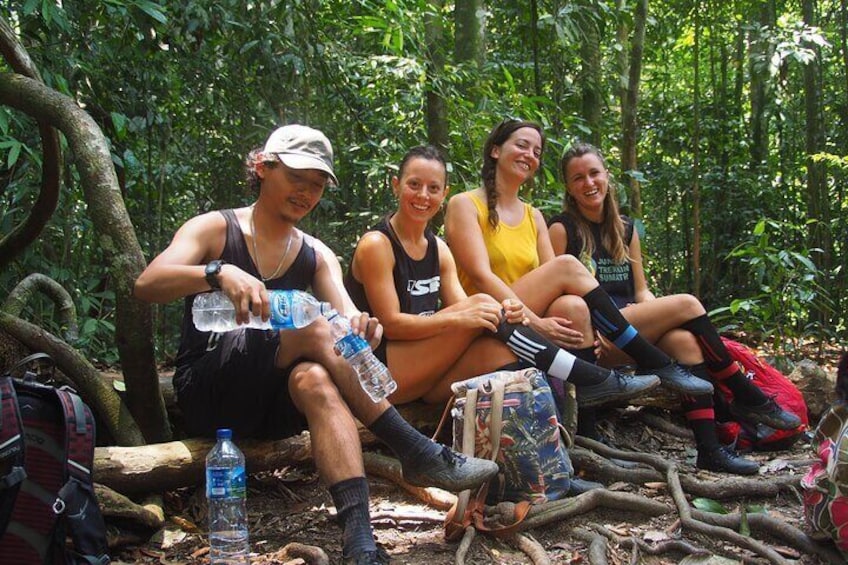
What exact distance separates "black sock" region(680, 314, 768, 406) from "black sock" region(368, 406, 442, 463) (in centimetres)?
199

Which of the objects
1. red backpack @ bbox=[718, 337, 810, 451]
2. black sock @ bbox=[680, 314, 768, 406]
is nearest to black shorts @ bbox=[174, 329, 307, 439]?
black sock @ bbox=[680, 314, 768, 406]

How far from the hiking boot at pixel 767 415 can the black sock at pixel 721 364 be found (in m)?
0.03

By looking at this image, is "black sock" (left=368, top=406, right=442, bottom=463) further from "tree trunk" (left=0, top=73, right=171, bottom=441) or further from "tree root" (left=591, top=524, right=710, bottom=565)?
"tree trunk" (left=0, top=73, right=171, bottom=441)

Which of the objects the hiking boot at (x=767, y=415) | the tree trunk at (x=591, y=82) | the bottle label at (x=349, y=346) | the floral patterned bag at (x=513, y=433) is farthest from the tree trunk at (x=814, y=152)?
the bottle label at (x=349, y=346)

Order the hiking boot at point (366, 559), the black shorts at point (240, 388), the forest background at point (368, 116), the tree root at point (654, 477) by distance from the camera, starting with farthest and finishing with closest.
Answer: the forest background at point (368, 116) < the tree root at point (654, 477) < the black shorts at point (240, 388) < the hiking boot at point (366, 559)

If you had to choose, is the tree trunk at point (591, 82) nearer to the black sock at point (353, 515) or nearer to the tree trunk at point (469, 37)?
the tree trunk at point (469, 37)

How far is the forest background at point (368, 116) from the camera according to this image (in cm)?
548

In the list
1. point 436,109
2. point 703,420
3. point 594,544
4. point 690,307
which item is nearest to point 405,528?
point 594,544

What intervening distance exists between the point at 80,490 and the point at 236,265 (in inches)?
46.6

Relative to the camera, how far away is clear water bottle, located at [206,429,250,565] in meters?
2.97

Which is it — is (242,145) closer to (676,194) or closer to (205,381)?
(205,381)

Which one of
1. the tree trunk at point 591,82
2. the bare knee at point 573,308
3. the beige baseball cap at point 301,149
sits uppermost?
the tree trunk at point 591,82

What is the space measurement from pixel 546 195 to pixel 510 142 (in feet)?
8.77

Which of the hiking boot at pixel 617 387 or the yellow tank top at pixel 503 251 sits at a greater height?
the yellow tank top at pixel 503 251
